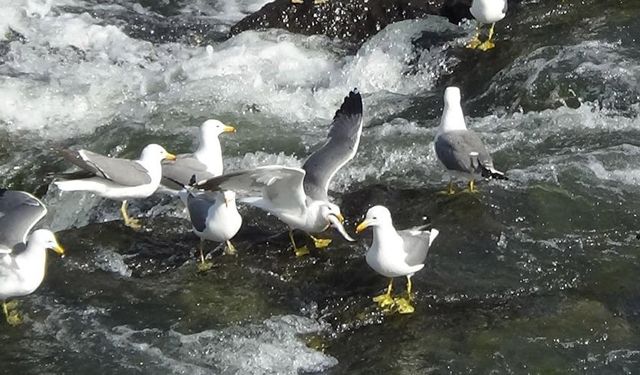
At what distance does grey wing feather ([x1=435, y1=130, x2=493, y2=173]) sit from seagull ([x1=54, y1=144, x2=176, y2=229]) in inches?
83.2

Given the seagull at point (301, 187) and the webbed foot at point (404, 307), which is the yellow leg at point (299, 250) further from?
the webbed foot at point (404, 307)

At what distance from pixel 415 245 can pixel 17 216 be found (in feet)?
8.47

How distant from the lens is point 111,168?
756cm

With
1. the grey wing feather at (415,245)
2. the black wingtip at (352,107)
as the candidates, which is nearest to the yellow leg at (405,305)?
the grey wing feather at (415,245)

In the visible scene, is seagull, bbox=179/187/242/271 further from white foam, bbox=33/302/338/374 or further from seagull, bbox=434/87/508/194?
seagull, bbox=434/87/508/194

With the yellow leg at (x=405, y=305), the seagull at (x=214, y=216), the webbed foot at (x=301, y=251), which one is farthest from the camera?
the webbed foot at (x=301, y=251)

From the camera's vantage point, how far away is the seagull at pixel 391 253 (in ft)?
21.1

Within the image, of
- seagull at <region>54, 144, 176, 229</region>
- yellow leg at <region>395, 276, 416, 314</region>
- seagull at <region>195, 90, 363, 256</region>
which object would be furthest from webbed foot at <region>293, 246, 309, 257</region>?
seagull at <region>54, 144, 176, 229</region>

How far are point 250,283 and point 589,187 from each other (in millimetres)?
2790

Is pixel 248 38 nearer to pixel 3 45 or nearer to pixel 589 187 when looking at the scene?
pixel 3 45

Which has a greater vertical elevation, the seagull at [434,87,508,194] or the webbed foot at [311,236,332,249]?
the seagull at [434,87,508,194]

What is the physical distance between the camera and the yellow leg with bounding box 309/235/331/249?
7391 millimetres

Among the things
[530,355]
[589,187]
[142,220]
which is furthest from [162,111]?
[530,355]

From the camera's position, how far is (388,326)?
6.42 meters
